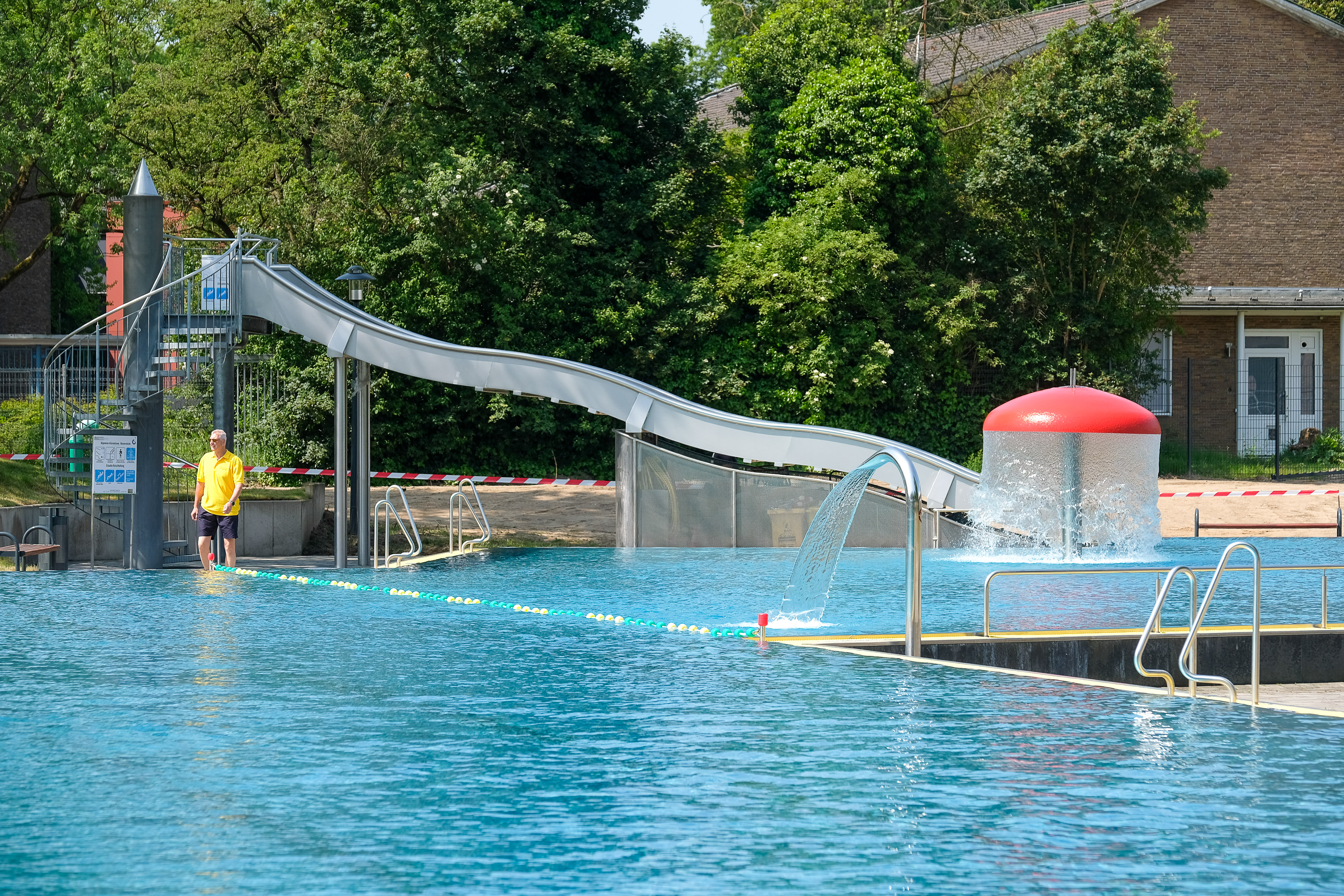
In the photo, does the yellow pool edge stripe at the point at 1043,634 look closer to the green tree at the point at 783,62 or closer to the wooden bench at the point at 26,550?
the wooden bench at the point at 26,550

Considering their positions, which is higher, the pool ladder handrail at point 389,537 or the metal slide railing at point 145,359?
the metal slide railing at point 145,359

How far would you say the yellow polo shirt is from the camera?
18844mm

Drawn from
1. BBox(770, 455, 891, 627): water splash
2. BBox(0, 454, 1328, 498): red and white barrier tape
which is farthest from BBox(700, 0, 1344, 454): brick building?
BBox(770, 455, 891, 627): water splash

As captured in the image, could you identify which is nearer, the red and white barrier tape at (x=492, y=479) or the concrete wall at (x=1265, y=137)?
the red and white barrier tape at (x=492, y=479)

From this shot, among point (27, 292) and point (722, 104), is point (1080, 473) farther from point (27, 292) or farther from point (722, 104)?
point (27, 292)

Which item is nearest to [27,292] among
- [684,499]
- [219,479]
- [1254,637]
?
[684,499]

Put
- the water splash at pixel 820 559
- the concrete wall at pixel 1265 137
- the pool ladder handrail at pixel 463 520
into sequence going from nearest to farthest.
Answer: the water splash at pixel 820 559 → the pool ladder handrail at pixel 463 520 → the concrete wall at pixel 1265 137

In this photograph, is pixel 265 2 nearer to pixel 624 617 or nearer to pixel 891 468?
pixel 891 468

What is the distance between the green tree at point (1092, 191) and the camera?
3259 centimetres

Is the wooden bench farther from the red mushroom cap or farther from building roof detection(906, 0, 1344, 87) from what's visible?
building roof detection(906, 0, 1344, 87)

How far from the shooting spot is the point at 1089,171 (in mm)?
32906

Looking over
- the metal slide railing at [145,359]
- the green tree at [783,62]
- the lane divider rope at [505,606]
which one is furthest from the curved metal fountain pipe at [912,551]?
the green tree at [783,62]

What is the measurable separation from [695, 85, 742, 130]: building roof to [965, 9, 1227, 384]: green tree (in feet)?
27.1

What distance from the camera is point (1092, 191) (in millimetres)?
33156
